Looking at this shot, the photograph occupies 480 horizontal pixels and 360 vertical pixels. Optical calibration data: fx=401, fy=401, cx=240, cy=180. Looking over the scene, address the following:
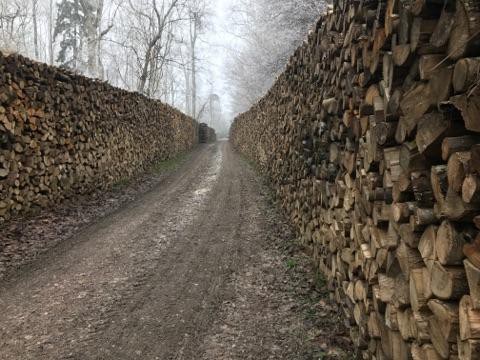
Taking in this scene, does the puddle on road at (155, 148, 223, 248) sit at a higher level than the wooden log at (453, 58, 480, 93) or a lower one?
lower

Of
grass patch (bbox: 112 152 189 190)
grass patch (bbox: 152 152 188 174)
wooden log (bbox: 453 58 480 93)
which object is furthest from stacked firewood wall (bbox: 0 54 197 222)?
wooden log (bbox: 453 58 480 93)

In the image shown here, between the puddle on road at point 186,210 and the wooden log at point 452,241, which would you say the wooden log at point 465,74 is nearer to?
the wooden log at point 452,241

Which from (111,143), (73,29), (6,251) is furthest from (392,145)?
(73,29)

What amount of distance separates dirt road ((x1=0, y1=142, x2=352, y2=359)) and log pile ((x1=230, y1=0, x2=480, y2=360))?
0.80 m

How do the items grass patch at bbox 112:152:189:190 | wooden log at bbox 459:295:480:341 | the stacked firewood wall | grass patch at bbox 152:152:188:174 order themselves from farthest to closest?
grass patch at bbox 152:152:188:174
grass patch at bbox 112:152:189:190
the stacked firewood wall
wooden log at bbox 459:295:480:341

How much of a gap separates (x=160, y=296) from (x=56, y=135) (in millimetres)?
4743

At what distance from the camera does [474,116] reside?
150cm

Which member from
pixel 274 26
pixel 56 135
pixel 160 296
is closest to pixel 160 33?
pixel 274 26

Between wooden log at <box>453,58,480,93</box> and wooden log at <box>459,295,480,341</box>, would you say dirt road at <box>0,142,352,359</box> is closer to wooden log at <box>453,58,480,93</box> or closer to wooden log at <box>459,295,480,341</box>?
wooden log at <box>459,295,480,341</box>

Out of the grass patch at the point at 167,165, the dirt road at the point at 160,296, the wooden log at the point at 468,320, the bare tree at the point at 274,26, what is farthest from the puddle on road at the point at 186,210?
the bare tree at the point at 274,26

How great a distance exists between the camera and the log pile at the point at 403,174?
5.26 feet

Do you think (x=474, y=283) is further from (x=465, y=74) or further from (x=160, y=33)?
(x=160, y=33)

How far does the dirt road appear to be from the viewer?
3.46 metres

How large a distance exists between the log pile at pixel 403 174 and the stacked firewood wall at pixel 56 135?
4.90 m
